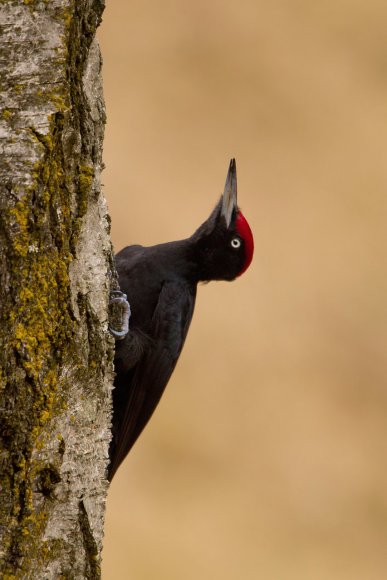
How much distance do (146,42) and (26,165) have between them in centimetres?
568

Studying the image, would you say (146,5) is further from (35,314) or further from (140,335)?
(35,314)

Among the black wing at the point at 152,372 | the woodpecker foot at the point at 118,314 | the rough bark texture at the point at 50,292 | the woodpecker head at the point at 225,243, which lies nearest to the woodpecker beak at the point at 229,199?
the woodpecker head at the point at 225,243

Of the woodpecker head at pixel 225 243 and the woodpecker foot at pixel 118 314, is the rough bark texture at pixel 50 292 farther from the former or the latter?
the woodpecker head at pixel 225 243

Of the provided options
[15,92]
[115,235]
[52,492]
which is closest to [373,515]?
[115,235]

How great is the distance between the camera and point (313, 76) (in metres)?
7.83

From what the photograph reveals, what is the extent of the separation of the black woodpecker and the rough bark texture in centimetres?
110

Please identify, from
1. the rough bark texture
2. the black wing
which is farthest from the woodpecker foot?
the rough bark texture

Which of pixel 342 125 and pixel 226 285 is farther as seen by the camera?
pixel 342 125

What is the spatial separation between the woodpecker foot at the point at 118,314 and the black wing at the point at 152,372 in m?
0.45

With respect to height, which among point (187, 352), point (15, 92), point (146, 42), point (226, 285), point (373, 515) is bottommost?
point (373, 515)

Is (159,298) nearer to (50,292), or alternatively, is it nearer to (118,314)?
(118,314)

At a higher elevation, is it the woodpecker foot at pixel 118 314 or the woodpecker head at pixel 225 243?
the woodpecker head at pixel 225 243

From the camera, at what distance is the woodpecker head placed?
14.7ft

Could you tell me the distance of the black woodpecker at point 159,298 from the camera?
398 centimetres
